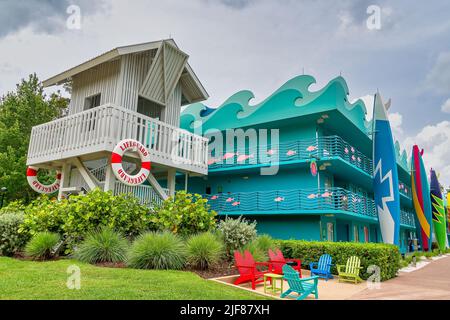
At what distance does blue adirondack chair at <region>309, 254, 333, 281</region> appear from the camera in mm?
10895

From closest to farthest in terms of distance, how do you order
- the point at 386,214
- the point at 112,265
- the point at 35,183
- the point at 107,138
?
the point at 112,265 → the point at 107,138 → the point at 35,183 → the point at 386,214

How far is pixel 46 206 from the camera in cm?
1116

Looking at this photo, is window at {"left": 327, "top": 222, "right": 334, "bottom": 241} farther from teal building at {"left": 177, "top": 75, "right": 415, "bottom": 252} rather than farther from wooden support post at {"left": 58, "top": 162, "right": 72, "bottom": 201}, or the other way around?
wooden support post at {"left": 58, "top": 162, "right": 72, "bottom": 201}

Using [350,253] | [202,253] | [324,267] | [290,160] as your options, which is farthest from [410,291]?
[290,160]

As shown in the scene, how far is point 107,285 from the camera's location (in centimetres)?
652

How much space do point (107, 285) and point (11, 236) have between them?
6.98 metres

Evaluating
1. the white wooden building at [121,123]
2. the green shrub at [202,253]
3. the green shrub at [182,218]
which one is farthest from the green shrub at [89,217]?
the green shrub at [202,253]

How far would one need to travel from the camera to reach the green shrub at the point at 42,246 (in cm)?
980

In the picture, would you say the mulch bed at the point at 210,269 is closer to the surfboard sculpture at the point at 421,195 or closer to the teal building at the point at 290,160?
the teal building at the point at 290,160

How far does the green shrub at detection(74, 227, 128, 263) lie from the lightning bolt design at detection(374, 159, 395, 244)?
1207cm

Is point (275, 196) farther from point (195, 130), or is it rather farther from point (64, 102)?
point (64, 102)

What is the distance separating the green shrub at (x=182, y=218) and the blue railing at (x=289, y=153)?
770 centimetres

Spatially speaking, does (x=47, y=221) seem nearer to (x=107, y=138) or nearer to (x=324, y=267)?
(x=107, y=138)

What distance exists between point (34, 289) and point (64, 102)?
23.3 metres
